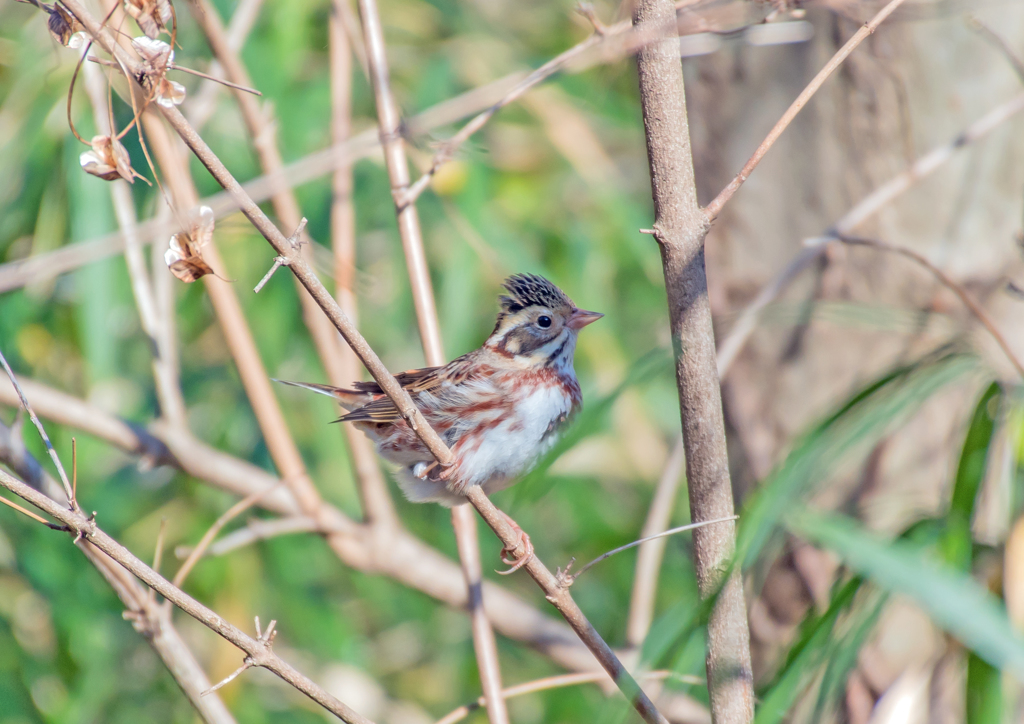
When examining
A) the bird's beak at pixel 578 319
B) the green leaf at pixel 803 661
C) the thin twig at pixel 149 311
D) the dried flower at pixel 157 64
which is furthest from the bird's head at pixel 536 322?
the dried flower at pixel 157 64

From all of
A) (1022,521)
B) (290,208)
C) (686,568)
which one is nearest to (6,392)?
(290,208)

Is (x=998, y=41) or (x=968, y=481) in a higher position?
(x=998, y=41)

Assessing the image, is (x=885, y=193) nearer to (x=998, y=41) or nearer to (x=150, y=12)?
(x=998, y=41)

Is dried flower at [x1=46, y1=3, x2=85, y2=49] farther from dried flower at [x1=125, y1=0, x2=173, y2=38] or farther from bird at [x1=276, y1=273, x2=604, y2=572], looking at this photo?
bird at [x1=276, y1=273, x2=604, y2=572]

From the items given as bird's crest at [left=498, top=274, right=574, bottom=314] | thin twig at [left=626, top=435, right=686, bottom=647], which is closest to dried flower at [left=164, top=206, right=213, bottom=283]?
bird's crest at [left=498, top=274, right=574, bottom=314]

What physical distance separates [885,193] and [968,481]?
84 centimetres

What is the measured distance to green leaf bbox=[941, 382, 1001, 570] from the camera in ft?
5.03

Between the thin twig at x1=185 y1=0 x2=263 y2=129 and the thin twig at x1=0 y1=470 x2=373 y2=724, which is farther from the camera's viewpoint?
the thin twig at x1=185 y1=0 x2=263 y2=129

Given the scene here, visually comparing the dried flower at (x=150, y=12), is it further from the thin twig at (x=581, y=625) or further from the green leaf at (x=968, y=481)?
the green leaf at (x=968, y=481)

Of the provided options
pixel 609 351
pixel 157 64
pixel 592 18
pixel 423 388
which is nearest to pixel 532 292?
pixel 423 388

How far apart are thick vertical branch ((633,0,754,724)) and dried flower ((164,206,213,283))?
63 centimetres

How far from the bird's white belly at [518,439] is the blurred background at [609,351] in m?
0.10

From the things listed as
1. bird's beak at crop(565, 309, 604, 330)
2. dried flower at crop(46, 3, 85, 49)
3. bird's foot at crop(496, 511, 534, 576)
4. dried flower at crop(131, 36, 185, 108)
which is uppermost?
dried flower at crop(46, 3, 85, 49)

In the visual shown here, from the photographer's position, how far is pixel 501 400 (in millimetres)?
2281
